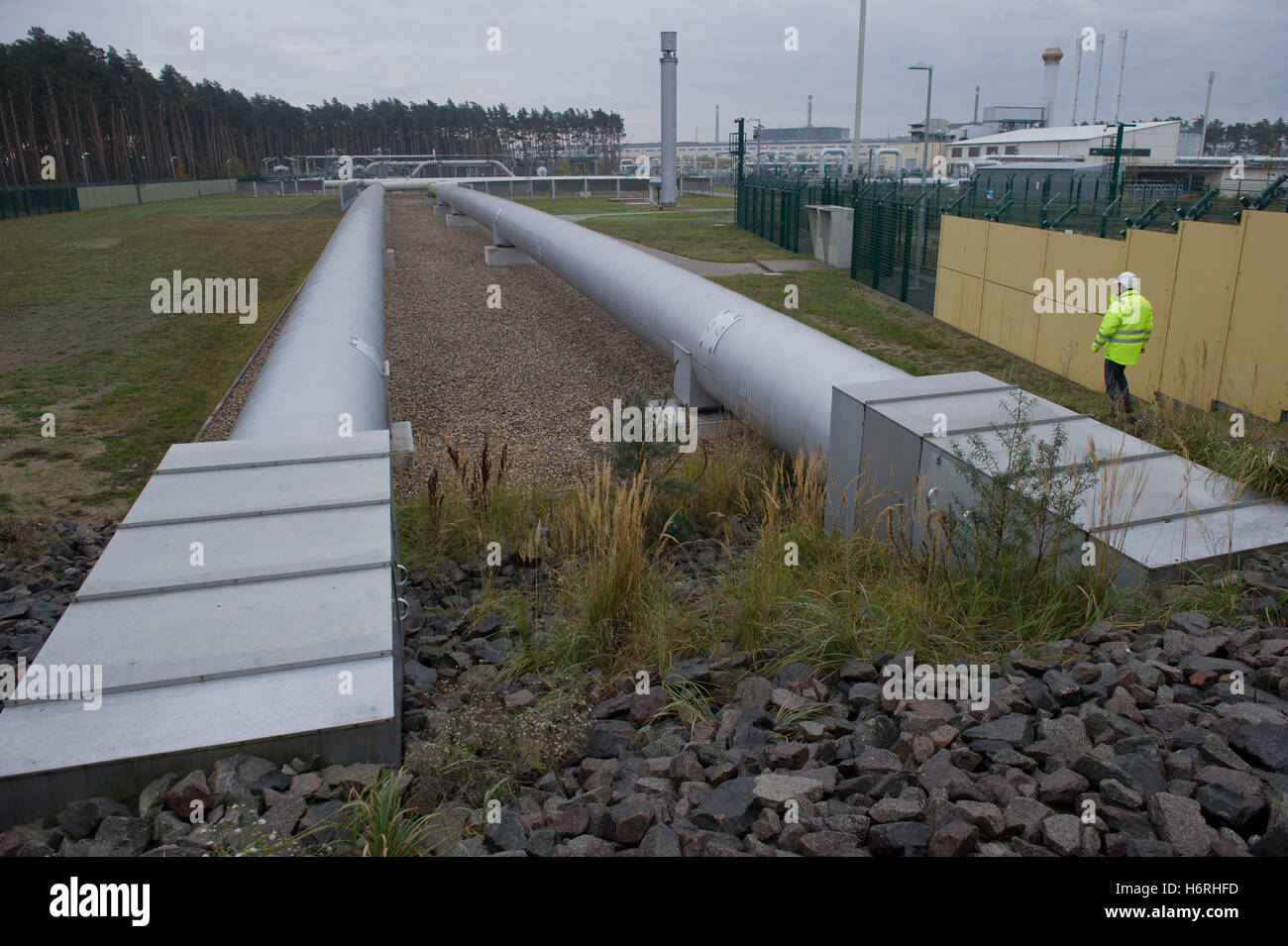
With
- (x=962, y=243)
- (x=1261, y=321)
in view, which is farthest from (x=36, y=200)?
(x=1261, y=321)

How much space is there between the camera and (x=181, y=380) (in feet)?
37.6

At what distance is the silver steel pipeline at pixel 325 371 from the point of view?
5438 mm

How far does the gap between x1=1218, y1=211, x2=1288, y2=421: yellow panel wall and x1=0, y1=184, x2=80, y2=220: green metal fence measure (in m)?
45.9

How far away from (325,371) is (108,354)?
859 centimetres

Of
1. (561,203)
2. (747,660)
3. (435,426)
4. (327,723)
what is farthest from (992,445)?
(561,203)

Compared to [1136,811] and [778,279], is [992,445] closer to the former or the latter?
[1136,811]

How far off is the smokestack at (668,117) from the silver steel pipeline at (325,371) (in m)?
32.0

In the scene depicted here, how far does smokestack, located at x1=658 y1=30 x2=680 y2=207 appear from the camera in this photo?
39.8m

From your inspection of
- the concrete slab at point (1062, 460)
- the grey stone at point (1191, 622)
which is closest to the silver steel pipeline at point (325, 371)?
the concrete slab at point (1062, 460)

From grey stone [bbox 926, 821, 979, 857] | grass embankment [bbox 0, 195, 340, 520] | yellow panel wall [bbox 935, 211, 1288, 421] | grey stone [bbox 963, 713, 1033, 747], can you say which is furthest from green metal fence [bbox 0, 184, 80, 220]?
grey stone [bbox 926, 821, 979, 857]

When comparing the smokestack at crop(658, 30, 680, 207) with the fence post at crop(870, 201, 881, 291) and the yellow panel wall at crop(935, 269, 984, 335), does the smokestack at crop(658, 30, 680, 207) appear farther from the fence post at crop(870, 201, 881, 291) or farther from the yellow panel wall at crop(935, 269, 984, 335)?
the yellow panel wall at crop(935, 269, 984, 335)

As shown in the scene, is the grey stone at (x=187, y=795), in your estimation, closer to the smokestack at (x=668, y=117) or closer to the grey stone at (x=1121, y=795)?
the grey stone at (x=1121, y=795)

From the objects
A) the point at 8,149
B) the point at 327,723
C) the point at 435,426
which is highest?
the point at 8,149
